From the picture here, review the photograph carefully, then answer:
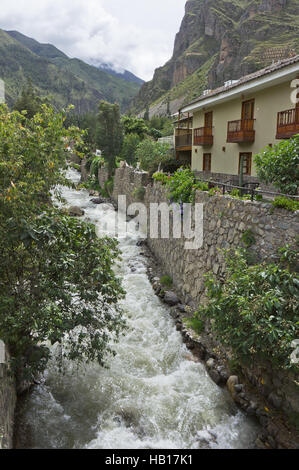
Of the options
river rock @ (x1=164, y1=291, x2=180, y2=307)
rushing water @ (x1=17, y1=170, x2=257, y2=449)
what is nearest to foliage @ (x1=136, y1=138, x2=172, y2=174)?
river rock @ (x1=164, y1=291, x2=180, y2=307)

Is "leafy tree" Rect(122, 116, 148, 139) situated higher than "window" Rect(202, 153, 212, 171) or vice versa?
"leafy tree" Rect(122, 116, 148, 139)

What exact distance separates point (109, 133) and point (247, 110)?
17.9 meters

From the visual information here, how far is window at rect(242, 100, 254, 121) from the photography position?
14.0 m

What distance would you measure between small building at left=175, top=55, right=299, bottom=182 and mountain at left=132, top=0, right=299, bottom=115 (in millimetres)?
39667

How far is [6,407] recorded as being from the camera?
201 inches

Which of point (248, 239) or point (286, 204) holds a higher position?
point (286, 204)

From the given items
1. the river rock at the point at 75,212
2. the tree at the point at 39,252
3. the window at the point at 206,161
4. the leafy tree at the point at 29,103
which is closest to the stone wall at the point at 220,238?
the tree at the point at 39,252

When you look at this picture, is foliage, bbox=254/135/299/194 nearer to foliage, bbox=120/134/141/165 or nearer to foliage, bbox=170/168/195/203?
foliage, bbox=170/168/195/203

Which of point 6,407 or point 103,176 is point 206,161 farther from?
point 6,407

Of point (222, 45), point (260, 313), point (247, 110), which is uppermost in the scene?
point (222, 45)

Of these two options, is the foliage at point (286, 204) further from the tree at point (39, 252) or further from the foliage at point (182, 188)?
the foliage at point (182, 188)

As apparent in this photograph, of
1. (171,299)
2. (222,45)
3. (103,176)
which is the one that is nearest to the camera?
(171,299)

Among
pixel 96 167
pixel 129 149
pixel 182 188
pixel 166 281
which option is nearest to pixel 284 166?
pixel 182 188

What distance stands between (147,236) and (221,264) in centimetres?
887
